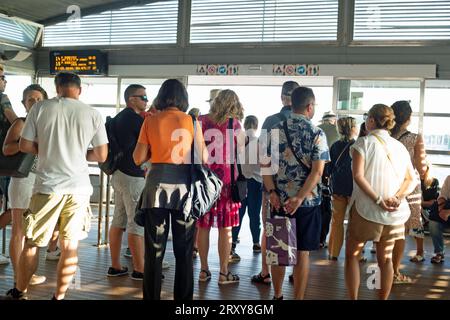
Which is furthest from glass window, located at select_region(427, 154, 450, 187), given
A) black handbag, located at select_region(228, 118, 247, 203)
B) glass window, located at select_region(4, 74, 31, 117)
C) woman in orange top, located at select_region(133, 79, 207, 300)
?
glass window, located at select_region(4, 74, 31, 117)

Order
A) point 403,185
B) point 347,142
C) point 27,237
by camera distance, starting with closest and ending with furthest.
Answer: point 27,237
point 403,185
point 347,142

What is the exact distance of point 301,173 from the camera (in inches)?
142

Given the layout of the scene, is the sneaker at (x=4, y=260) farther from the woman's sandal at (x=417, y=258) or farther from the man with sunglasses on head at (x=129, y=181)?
the woman's sandal at (x=417, y=258)

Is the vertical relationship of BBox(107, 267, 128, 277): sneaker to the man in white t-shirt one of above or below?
below

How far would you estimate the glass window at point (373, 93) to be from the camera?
9.26m

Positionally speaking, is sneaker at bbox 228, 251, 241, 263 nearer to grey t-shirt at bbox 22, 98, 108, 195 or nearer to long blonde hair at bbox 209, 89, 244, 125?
long blonde hair at bbox 209, 89, 244, 125

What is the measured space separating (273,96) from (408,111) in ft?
21.7

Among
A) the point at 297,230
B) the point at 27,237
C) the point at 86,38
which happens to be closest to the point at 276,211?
the point at 297,230

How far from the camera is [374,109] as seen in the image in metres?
3.75

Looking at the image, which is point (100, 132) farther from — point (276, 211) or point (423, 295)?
point (423, 295)

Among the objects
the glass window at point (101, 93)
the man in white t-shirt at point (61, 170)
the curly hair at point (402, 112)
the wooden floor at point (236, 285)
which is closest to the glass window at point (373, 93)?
the wooden floor at point (236, 285)

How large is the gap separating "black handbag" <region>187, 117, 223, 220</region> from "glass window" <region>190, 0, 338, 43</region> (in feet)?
22.6

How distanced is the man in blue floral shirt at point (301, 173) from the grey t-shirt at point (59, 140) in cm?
122

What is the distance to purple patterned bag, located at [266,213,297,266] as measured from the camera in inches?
141
